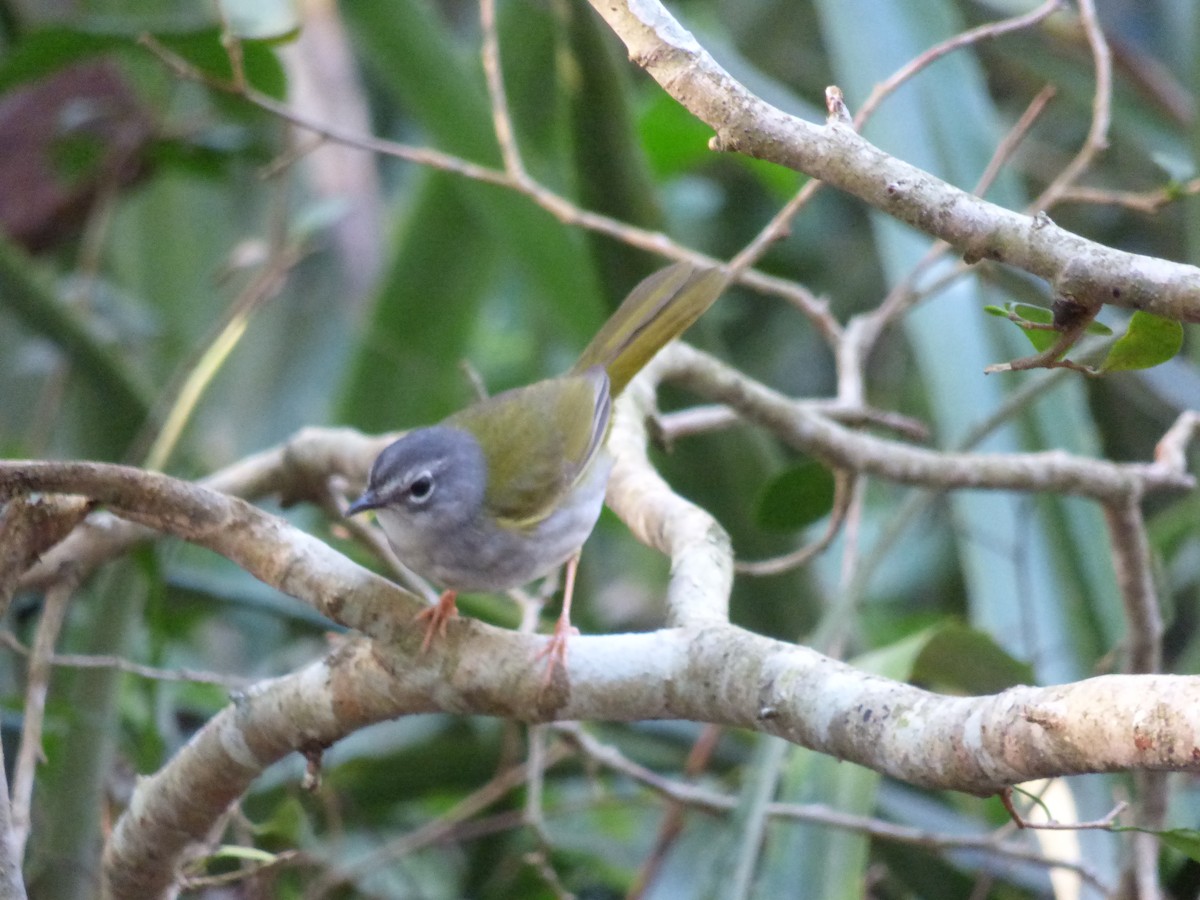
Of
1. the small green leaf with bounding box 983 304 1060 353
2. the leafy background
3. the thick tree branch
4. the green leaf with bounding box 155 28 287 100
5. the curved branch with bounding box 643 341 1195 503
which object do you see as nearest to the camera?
the thick tree branch

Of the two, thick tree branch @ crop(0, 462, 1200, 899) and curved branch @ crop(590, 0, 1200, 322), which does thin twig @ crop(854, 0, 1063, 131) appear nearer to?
curved branch @ crop(590, 0, 1200, 322)

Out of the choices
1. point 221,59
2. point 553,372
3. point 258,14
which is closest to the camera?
point 221,59

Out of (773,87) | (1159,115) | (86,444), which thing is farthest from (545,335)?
(1159,115)

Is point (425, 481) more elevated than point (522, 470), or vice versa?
point (522, 470)

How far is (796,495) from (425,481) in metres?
0.71

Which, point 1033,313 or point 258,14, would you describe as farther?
point 258,14

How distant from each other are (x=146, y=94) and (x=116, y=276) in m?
1.83

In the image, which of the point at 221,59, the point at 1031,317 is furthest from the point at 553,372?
the point at 1031,317

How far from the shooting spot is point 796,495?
220 centimetres

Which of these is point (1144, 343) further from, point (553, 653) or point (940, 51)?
point (940, 51)

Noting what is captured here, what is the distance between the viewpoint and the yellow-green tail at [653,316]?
80.0 inches

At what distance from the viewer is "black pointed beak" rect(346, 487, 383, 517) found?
1.77 metres

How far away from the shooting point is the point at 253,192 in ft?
18.0

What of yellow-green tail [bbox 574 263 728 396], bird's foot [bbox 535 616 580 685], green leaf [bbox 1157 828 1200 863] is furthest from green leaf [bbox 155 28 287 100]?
green leaf [bbox 1157 828 1200 863]
